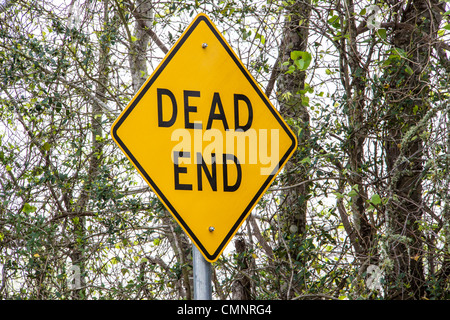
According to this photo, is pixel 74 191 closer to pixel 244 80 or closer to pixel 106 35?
pixel 106 35

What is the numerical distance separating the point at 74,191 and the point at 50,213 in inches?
14.4

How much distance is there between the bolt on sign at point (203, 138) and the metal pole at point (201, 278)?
35 millimetres

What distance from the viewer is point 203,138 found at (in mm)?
2879

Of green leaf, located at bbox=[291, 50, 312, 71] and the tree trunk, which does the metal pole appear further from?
the tree trunk

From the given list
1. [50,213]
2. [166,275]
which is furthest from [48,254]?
[166,275]

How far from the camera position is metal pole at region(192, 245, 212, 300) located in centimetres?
255

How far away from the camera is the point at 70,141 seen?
234 inches

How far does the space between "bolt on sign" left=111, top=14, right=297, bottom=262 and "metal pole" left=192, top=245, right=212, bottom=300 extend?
35mm

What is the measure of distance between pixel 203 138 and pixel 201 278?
77 centimetres

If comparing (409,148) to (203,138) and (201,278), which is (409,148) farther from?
(201,278)

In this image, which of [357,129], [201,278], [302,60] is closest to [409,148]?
[357,129]

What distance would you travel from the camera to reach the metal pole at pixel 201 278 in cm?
255

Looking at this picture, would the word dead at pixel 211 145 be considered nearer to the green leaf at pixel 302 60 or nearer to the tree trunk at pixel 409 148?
the green leaf at pixel 302 60
